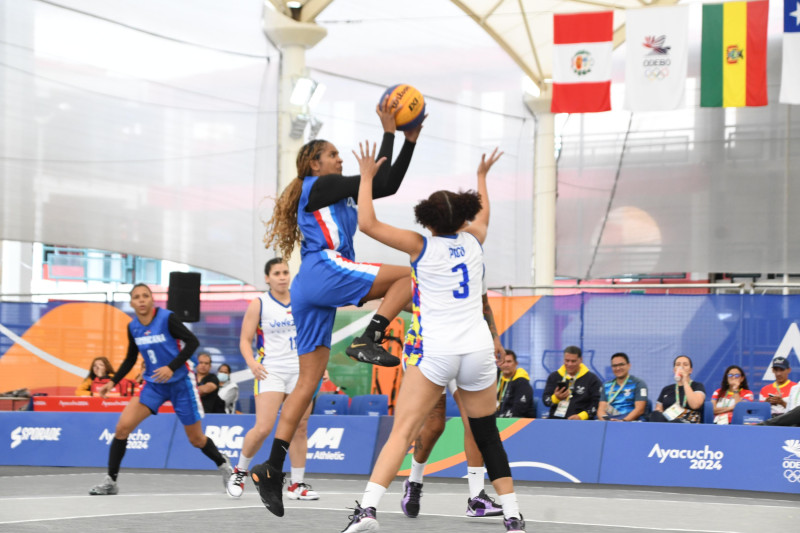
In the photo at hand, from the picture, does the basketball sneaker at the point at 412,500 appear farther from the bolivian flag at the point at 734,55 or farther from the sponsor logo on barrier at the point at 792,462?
the bolivian flag at the point at 734,55

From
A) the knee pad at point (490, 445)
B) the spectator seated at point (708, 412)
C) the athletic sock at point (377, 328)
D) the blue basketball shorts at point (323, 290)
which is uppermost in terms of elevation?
the blue basketball shorts at point (323, 290)

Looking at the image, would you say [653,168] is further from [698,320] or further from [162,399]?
[162,399]

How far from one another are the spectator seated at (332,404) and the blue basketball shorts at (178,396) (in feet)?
12.1

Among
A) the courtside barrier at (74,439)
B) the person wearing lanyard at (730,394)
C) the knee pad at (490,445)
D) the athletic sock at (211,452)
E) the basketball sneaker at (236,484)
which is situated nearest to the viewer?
the knee pad at (490,445)

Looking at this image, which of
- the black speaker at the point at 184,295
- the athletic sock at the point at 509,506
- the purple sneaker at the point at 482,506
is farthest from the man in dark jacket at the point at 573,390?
the athletic sock at the point at 509,506

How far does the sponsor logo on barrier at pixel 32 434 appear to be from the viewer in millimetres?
12242

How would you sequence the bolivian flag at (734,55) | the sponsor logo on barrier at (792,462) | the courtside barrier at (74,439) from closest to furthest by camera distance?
the sponsor logo on barrier at (792,462) → the courtside barrier at (74,439) → the bolivian flag at (734,55)

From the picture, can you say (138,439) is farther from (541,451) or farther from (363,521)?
(363,521)

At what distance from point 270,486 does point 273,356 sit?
10.6 ft

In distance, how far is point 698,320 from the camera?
12.9 meters

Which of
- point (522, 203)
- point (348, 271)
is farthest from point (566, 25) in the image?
point (348, 271)

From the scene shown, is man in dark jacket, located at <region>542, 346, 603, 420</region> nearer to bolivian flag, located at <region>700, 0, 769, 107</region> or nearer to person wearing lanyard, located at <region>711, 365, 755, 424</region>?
person wearing lanyard, located at <region>711, 365, 755, 424</region>

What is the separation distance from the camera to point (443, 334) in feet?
17.7

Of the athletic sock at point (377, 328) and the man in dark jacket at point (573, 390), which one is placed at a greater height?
the athletic sock at point (377, 328)
